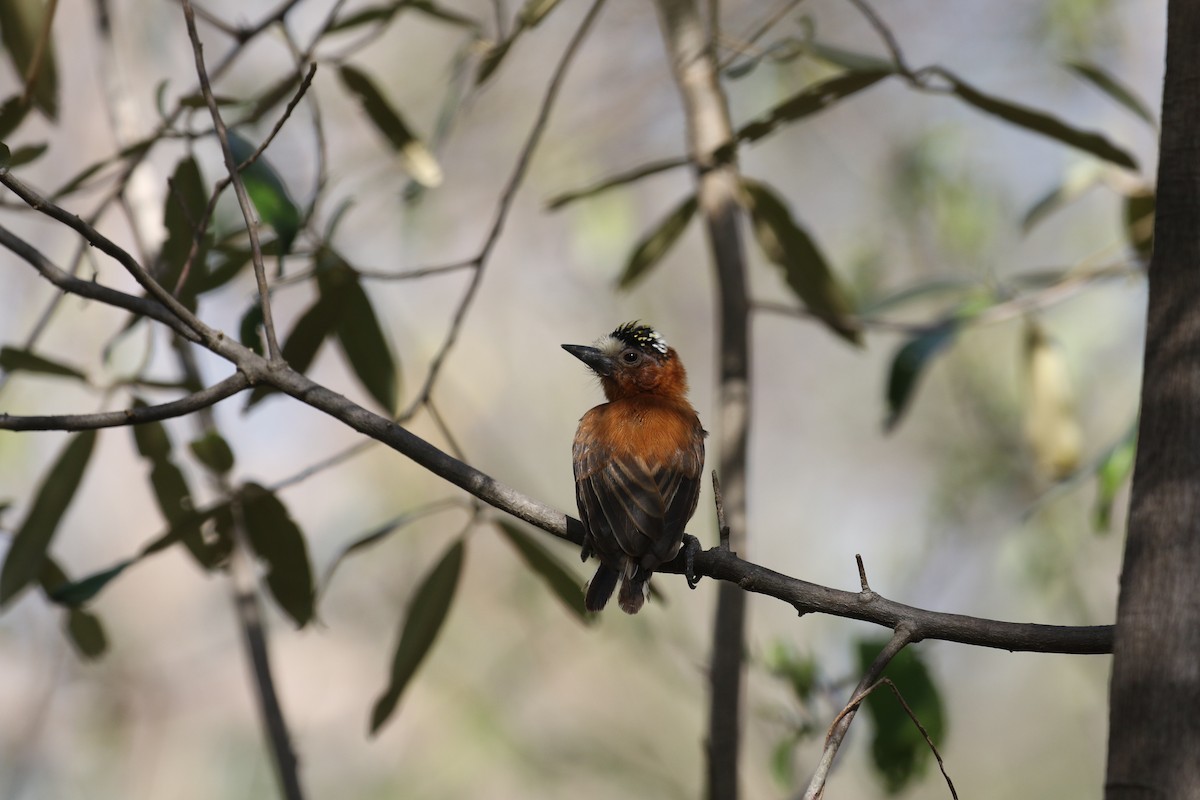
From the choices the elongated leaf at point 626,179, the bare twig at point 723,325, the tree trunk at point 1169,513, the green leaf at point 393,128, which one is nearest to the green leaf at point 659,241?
the bare twig at point 723,325

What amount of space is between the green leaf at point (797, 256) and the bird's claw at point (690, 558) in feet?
3.26

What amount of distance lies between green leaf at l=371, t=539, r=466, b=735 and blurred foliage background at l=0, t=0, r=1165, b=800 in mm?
2116

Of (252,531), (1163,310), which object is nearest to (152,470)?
(252,531)

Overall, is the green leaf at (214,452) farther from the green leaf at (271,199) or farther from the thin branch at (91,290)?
the thin branch at (91,290)

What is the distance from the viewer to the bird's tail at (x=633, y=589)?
2.54m

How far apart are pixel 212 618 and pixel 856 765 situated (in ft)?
15.1

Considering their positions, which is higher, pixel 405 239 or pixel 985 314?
pixel 405 239

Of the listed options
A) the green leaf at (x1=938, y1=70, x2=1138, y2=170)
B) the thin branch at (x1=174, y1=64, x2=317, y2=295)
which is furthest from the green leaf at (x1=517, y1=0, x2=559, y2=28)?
the green leaf at (x1=938, y1=70, x2=1138, y2=170)

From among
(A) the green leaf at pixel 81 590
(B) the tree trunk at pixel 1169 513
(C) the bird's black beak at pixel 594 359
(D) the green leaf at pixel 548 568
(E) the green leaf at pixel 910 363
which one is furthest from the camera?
(E) the green leaf at pixel 910 363

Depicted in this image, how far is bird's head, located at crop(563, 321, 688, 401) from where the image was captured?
338cm

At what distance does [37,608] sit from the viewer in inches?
278

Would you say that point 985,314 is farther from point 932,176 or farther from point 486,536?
point 486,536

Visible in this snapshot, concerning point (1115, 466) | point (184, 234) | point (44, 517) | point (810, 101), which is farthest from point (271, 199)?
point (1115, 466)

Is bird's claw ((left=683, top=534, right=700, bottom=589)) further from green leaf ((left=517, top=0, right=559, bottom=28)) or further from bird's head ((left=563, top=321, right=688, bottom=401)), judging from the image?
green leaf ((left=517, top=0, right=559, bottom=28))
